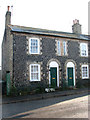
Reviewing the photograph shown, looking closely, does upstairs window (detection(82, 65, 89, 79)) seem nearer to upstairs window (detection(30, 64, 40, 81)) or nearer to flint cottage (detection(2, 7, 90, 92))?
flint cottage (detection(2, 7, 90, 92))

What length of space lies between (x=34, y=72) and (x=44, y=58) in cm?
208

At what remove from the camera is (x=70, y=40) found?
16.0 m

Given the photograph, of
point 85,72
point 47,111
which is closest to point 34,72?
point 47,111

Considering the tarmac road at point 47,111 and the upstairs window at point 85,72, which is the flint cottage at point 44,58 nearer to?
the upstairs window at point 85,72

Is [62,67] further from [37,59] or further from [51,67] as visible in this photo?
[37,59]

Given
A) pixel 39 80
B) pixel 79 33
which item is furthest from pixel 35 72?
pixel 79 33

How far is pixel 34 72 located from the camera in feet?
44.1

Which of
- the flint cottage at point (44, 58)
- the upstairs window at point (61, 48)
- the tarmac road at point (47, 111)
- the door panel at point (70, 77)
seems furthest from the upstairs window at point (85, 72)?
the tarmac road at point (47, 111)

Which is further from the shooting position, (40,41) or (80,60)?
(80,60)

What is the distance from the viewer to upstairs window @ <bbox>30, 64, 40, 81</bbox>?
13.4 meters

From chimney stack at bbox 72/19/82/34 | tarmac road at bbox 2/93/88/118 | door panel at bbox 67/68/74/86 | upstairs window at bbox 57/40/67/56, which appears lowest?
tarmac road at bbox 2/93/88/118

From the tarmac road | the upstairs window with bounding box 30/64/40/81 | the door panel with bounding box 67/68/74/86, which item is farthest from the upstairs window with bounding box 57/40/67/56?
the tarmac road

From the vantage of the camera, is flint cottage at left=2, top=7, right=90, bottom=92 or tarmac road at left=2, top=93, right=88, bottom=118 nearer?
tarmac road at left=2, top=93, right=88, bottom=118

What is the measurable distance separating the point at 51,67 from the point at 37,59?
2.09 meters
